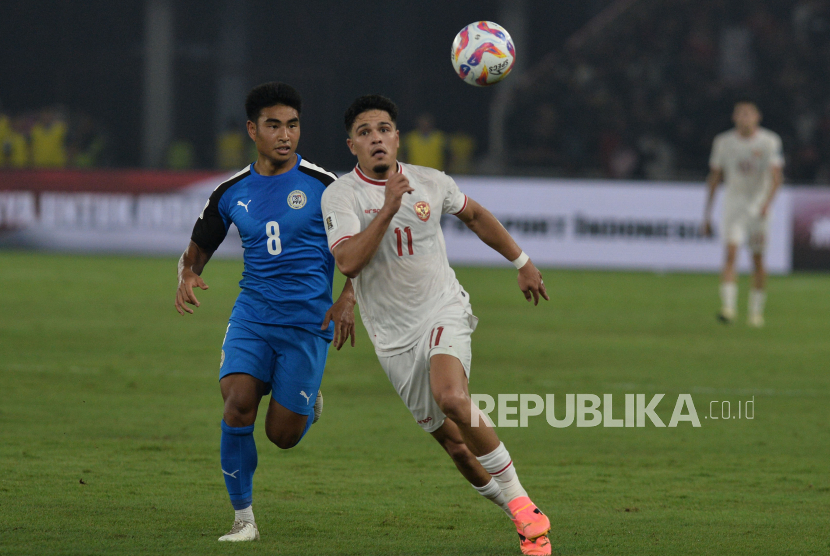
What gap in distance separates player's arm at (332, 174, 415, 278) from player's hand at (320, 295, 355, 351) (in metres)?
0.16

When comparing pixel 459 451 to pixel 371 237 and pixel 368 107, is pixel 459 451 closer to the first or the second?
pixel 371 237

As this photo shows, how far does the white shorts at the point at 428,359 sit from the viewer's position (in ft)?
17.1

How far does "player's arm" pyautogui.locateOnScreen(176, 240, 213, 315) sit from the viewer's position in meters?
5.60

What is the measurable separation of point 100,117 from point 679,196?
14327 millimetres

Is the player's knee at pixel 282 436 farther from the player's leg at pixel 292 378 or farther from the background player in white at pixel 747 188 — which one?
the background player in white at pixel 747 188

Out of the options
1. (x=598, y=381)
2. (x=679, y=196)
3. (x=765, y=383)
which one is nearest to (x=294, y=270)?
(x=598, y=381)

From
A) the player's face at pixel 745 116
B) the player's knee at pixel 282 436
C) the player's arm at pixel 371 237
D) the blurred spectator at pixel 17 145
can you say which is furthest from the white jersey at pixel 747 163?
the blurred spectator at pixel 17 145

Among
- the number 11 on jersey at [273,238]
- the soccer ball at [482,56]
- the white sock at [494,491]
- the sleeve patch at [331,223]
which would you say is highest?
the soccer ball at [482,56]

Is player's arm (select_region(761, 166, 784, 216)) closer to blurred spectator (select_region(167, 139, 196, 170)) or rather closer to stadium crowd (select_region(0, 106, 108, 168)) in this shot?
blurred spectator (select_region(167, 139, 196, 170))

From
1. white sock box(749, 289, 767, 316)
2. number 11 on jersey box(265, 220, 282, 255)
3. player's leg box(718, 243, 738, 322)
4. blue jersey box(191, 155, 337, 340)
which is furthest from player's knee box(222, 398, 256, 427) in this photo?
white sock box(749, 289, 767, 316)

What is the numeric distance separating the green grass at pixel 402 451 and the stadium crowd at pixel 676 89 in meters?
10.1

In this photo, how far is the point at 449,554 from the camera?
4953 millimetres

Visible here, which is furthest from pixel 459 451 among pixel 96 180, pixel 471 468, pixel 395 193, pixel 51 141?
pixel 51 141

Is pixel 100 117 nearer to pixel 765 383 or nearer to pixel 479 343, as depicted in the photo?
pixel 479 343
